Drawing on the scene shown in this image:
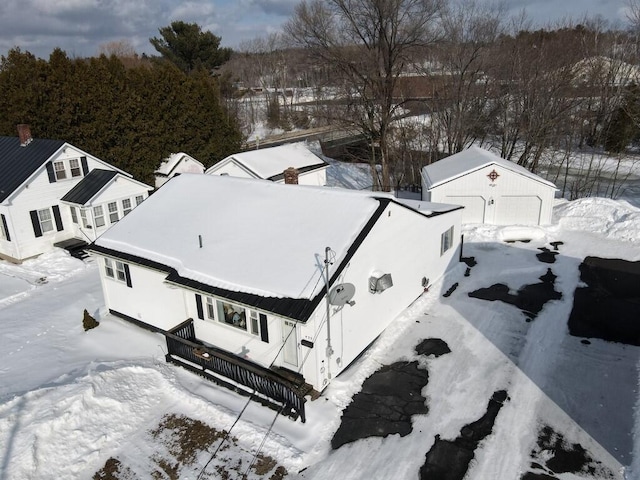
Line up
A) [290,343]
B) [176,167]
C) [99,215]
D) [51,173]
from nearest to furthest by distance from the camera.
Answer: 1. [290,343]
2. [51,173]
3. [99,215]
4. [176,167]

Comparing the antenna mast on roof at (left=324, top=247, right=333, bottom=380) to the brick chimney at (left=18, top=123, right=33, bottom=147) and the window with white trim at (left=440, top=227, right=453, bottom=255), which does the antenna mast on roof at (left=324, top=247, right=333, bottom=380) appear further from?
the brick chimney at (left=18, top=123, right=33, bottom=147)

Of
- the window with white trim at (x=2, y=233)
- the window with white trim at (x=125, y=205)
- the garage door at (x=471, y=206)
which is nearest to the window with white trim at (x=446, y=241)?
the garage door at (x=471, y=206)

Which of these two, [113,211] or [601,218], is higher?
[113,211]

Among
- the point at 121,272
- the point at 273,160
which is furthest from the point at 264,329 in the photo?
the point at 273,160

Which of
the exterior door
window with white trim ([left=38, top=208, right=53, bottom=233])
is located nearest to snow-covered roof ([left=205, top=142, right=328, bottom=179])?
window with white trim ([left=38, top=208, right=53, bottom=233])

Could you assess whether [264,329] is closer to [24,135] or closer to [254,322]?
[254,322]

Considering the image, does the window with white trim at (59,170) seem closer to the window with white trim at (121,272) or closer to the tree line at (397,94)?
the tree line at (397,94)
